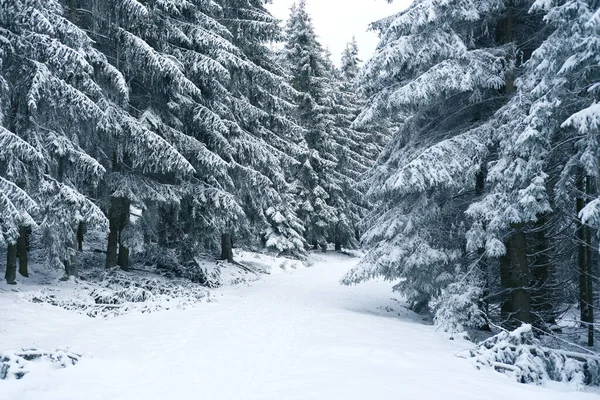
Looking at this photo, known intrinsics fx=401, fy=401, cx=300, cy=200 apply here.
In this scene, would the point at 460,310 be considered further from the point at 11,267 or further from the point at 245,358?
the point at 11,267

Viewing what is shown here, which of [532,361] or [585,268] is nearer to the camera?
[532,361]

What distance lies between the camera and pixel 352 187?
11102 mm

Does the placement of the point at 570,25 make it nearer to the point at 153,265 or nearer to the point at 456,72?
the point at 456,72

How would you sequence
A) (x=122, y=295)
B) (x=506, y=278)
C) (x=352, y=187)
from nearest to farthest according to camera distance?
(x=506, y=278)
(x=122, y=295)
(x=352, y=187)

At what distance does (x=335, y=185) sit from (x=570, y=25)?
23.0m

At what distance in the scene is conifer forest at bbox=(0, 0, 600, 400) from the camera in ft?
19.2

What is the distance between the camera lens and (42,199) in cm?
901

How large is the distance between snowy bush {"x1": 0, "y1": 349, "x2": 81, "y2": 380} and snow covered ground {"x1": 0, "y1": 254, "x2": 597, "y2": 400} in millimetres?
121

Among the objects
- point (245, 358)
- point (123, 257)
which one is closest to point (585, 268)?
point (245, 358)

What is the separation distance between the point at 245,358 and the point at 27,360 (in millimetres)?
2846

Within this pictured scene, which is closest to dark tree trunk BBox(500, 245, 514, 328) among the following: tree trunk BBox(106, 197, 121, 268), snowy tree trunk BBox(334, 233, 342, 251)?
tree trunk BBox(106, 197, 121, 268)

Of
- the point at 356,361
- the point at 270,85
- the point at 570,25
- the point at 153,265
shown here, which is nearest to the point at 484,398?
the point at 356,361

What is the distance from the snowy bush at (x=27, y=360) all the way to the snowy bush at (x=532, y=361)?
5820mm

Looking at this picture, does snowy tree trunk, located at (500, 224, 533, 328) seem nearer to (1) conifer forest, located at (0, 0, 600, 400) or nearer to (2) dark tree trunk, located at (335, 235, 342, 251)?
(1) conifer forest, located at (0, 0, 600, 400)
